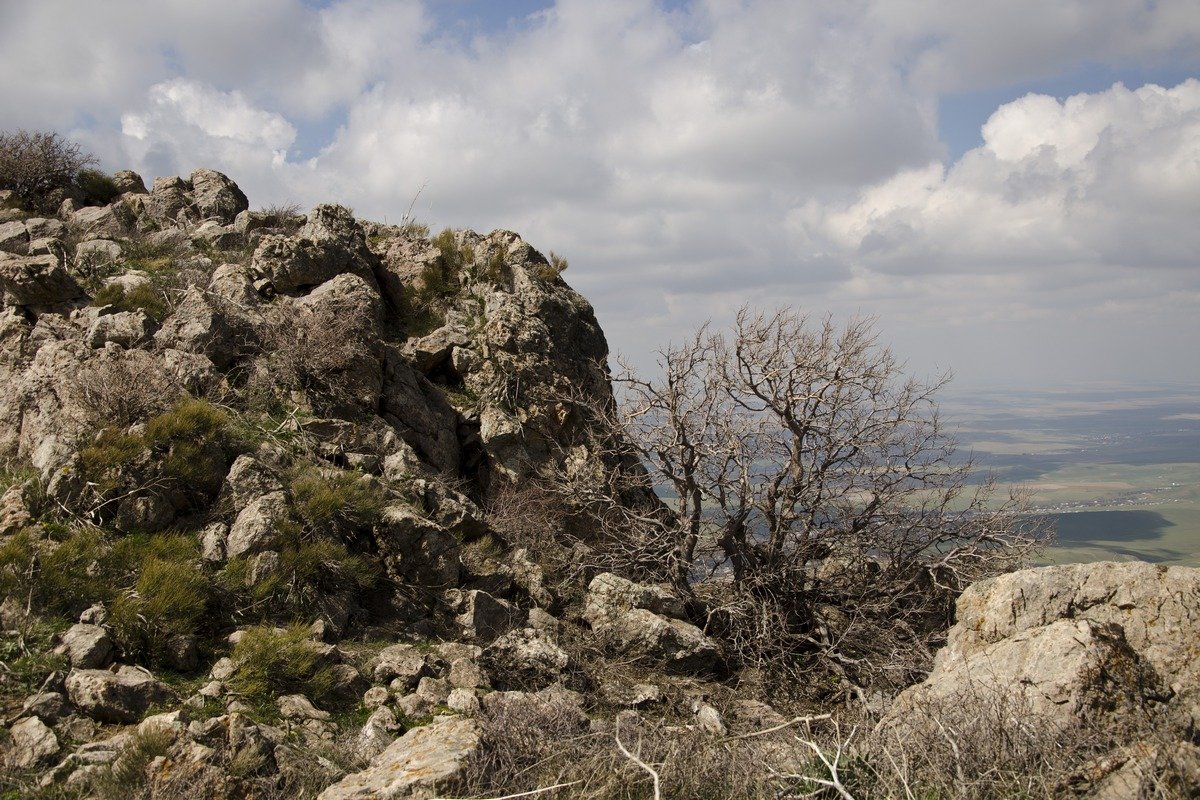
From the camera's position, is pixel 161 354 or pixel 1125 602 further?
pixel 161 354

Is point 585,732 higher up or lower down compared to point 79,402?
lower down

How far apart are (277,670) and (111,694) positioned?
3.75 ft

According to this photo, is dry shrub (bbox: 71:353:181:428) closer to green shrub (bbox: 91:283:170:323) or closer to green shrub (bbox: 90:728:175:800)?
green shrub (bbox: 91:283:170:323)

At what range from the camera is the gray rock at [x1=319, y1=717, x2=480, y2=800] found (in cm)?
382

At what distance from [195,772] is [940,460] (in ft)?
30.1

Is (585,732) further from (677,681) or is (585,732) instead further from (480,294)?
(480,294)

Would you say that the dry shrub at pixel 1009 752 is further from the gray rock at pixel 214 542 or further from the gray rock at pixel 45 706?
the gray rock at pixel 214 542

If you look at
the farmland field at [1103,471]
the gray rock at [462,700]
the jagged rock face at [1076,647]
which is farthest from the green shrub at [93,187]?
the jagged rock face at [1076,647]

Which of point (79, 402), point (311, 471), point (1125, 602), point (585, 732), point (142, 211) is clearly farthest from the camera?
point (142, 211)

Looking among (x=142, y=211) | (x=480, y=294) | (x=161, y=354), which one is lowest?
(x=161, y=354)

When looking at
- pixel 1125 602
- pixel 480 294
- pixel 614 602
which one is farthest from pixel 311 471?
pixel 1125 602

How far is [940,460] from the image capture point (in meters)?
10.0

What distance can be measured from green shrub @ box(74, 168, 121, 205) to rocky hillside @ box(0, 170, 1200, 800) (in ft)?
10.9

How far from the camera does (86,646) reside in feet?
17.1
